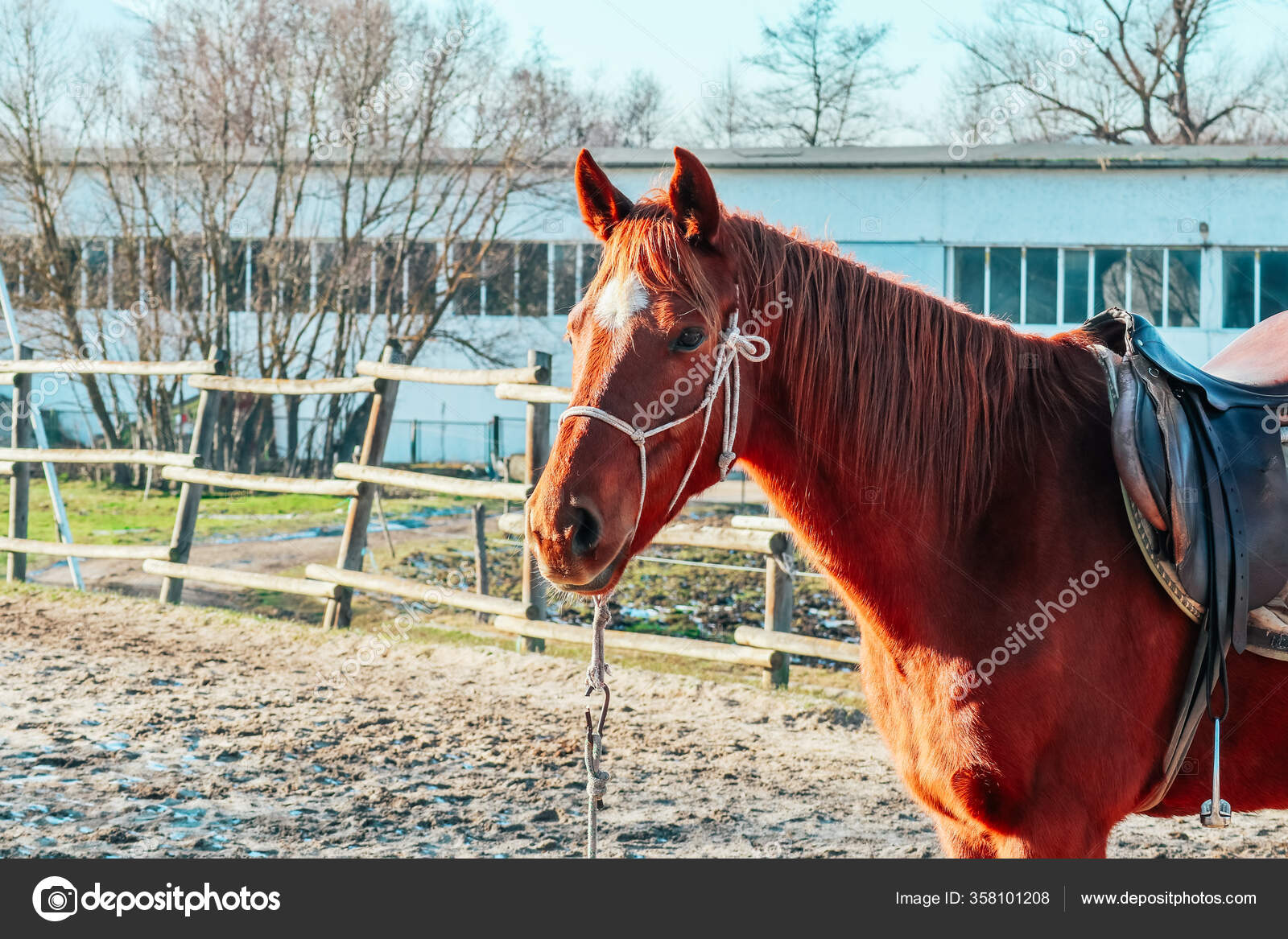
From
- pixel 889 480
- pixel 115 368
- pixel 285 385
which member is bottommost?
pixel 889 480

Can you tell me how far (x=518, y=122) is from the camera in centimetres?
1812

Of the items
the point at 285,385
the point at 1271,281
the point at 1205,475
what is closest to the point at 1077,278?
the point at 1271,281

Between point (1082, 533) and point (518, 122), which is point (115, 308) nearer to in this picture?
point (518, 122)

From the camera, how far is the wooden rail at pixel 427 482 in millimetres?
6855

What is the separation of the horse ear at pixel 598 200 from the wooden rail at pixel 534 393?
3.92 meters

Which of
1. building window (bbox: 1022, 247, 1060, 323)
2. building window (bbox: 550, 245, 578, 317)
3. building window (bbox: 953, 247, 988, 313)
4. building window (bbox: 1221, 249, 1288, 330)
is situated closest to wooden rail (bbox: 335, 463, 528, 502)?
building window (bbox: 550, 245, 578, 317)

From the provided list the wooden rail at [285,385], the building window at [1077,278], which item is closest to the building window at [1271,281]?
the building window at [1077,278]

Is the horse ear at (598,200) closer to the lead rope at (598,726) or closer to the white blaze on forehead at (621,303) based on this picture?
the white blaze on forehead at (621,303)

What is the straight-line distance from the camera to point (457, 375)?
23.7 ft

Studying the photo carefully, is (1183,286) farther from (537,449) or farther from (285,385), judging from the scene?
(285,385)

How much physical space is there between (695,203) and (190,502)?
7.37 m

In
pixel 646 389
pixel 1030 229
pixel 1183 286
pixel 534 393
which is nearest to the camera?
pixel 646 389

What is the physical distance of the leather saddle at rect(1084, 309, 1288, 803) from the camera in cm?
216
